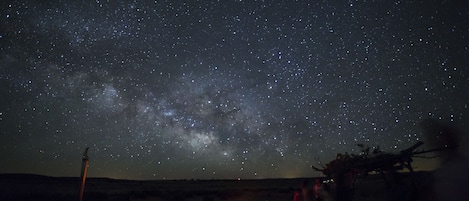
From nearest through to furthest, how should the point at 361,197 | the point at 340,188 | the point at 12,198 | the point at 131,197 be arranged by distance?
the point at 340,188, the point at 361,197, the point at 12,198, the point at 131,197

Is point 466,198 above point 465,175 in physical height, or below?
below

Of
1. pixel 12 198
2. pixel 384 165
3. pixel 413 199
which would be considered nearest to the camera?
pixel 413 199

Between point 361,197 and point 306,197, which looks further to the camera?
point 361,197

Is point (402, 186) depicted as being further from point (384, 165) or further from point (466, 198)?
point (466, 198)

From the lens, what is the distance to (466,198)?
1167cm

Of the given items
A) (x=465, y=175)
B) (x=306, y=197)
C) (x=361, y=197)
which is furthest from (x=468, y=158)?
(x=361, y=197)

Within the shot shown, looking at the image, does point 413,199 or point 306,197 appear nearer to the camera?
point 413,199

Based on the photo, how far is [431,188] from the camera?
1296cm

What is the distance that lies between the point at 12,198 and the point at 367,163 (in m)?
34.0

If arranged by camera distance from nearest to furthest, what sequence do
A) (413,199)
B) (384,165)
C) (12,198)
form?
1. (413,199)
2. (384,165)
3. (12,198)

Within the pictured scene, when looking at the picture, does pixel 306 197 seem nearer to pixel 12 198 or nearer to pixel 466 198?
pixel 466 198

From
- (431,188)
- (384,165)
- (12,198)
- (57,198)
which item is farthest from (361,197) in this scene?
(12,198)

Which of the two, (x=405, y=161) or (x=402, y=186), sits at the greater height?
(x=405, y=161)

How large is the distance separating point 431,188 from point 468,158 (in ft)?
5.46
